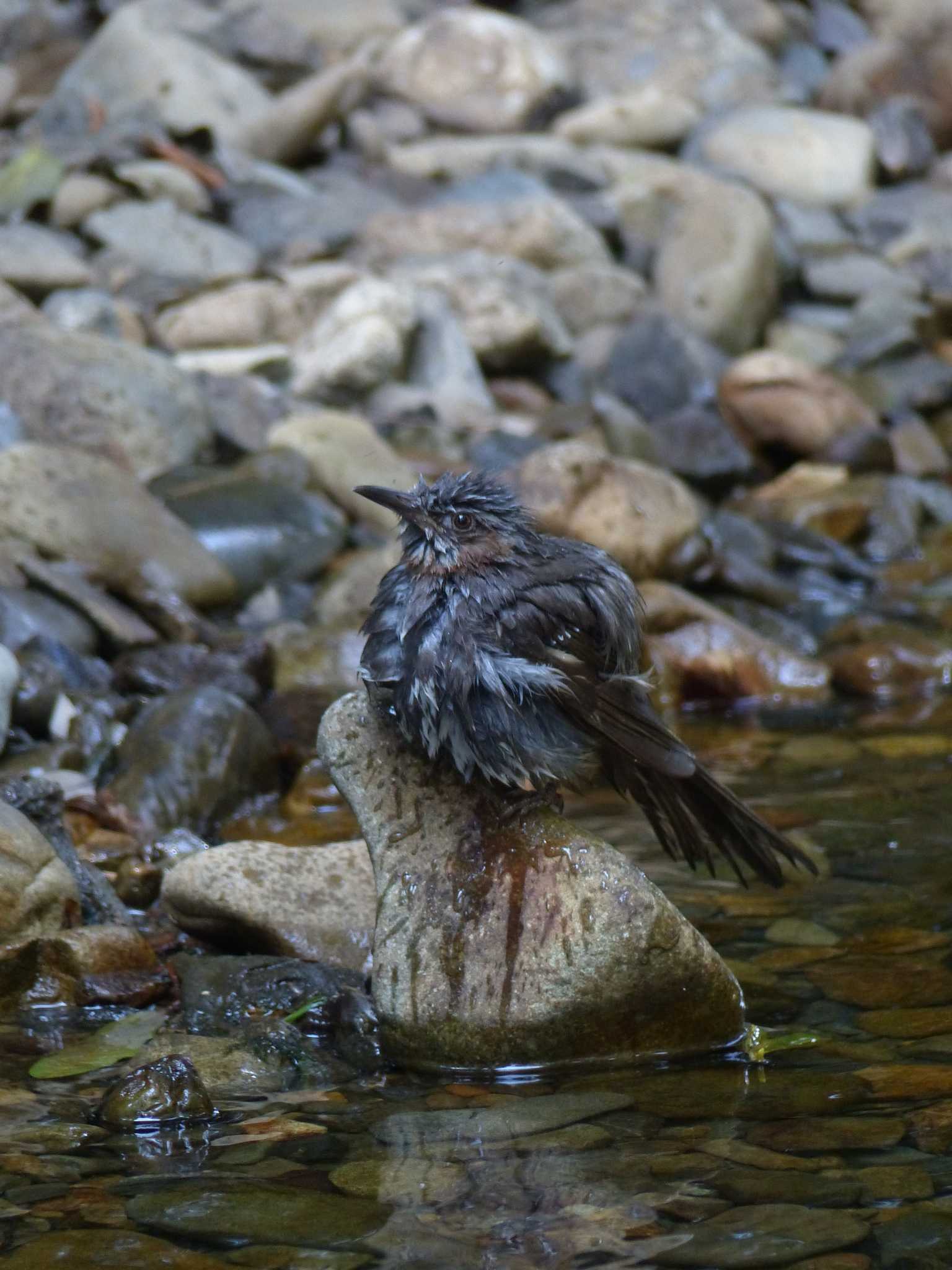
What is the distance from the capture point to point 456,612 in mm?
4062

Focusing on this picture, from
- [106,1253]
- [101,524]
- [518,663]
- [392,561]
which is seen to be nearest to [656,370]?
[392,561]

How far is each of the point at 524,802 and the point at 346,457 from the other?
6202 millimetres

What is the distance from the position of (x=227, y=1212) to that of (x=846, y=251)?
50.5ft

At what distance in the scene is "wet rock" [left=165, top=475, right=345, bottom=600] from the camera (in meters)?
8.95

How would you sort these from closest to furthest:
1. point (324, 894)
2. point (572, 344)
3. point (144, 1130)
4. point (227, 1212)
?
1. point (227, 1212)
2. point (144, 1130)
3. point (324, 894)
4. point (572, 344)

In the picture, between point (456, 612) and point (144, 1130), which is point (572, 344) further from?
point (144, 1130)

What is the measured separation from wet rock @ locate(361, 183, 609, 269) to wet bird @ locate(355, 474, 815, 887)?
34.1 feet

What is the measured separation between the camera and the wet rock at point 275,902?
15.5 ft

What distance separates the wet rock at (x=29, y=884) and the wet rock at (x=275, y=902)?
13.3 inches

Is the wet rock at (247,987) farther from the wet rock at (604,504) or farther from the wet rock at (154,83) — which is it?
the wet rock at (154,83)

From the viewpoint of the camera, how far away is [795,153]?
60.5 feet

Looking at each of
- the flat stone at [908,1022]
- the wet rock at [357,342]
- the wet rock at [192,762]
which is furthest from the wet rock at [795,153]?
the flat stone at [908,1022]

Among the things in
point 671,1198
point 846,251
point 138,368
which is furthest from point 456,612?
point 846,251

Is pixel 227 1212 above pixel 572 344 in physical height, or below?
below
